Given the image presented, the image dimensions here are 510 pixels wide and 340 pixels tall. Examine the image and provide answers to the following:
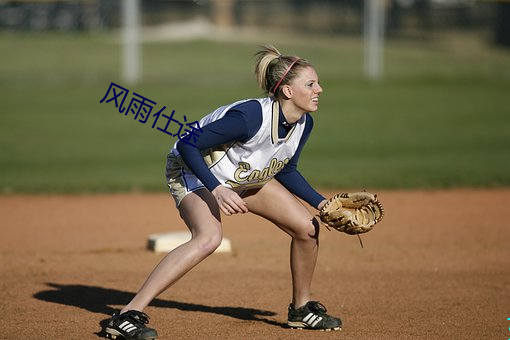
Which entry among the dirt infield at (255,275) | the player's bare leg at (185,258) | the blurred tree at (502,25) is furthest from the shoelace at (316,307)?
the blurred tree at (502,25)

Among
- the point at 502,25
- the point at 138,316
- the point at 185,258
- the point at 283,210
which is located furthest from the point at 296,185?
the point at 502,25

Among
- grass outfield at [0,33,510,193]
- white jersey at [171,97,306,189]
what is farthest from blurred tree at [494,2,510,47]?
white jersey at [171,97,306,189]

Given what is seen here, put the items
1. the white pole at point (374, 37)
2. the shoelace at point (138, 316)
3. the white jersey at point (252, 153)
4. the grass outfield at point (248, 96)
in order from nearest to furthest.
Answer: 1. the shoelace at point (138, 316)
2. the white jersey at point (252, 153)
3. the grass outfield at point (248, 96)
4. the white pole at point (374, 37)

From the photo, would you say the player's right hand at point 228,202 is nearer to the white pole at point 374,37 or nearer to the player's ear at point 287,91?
the player's ear at point 287,91

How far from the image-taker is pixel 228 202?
4.12 meters

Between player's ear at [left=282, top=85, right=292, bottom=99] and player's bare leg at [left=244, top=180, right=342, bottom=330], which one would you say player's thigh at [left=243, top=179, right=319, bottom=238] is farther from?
player's ear at [left=282, top=85, right=292, bottom=99]

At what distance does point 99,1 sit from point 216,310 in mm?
19779

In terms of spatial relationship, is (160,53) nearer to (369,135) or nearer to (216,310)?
(369,135)

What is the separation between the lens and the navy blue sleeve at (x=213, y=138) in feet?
13.9

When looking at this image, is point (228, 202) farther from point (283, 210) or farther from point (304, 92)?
point (304, 92)

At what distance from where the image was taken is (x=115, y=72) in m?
20.6

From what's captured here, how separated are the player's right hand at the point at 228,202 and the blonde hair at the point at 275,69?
69cm

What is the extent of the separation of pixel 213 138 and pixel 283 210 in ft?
2.11

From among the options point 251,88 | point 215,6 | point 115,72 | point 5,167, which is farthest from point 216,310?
point 215,6
